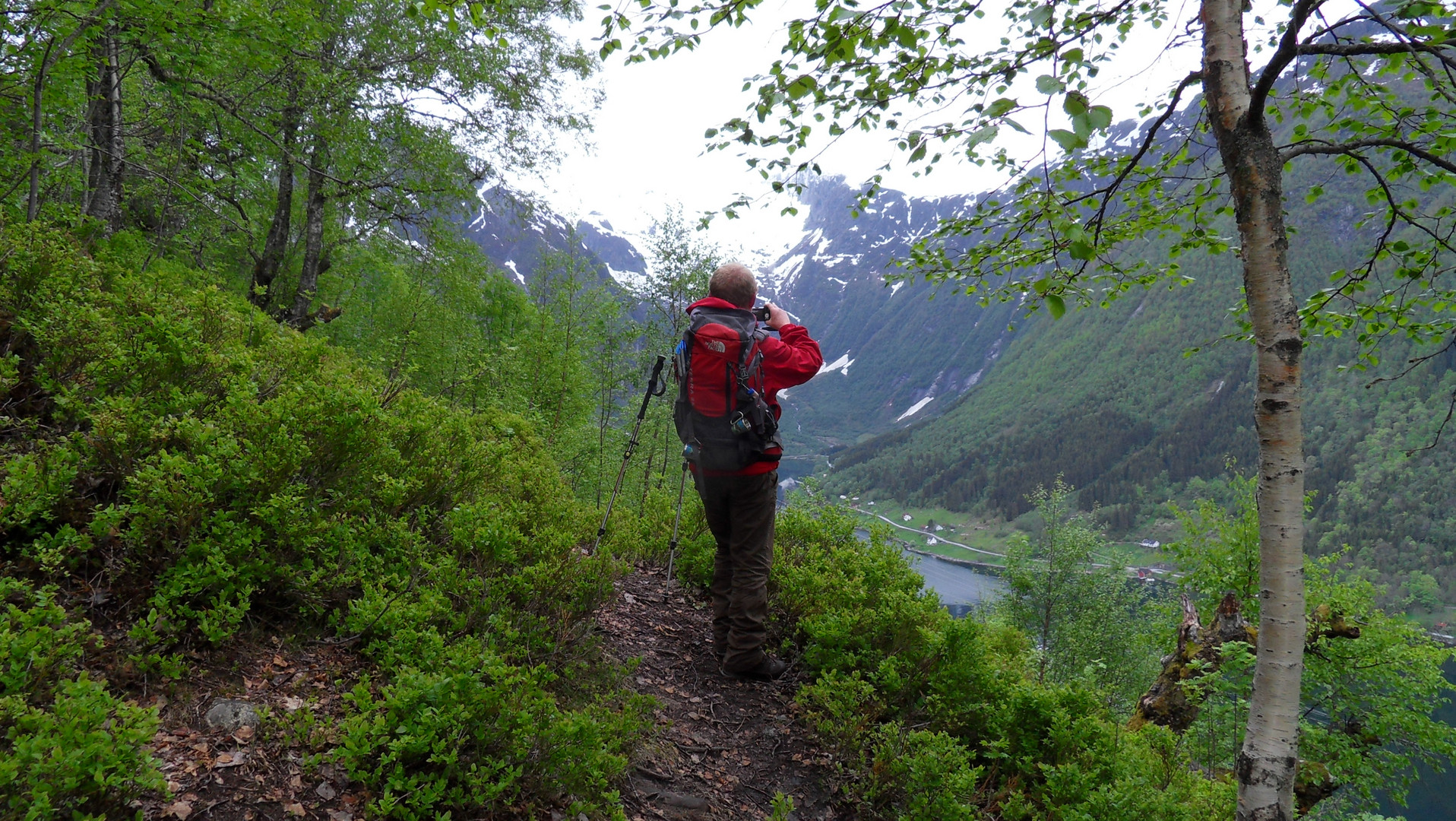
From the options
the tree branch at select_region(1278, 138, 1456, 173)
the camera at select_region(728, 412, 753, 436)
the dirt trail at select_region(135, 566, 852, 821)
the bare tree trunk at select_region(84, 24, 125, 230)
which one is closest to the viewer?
the dirt trail at select_region(135, 566, 852, 821)

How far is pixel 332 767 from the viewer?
263cm

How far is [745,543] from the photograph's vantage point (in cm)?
507

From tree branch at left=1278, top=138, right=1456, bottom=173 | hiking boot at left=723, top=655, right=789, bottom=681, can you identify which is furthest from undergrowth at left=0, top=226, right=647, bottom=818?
tree branch at left=1278, top=138, right=1456, bottom=173

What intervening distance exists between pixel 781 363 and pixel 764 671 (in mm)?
2586

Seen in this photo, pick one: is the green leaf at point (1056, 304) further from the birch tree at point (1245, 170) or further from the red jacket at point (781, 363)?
the red jacket at point (781, 363)

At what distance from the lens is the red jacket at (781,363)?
188 inches

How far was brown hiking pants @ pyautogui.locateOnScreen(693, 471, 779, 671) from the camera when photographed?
499cm

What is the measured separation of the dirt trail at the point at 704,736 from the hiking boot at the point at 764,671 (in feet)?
0.18

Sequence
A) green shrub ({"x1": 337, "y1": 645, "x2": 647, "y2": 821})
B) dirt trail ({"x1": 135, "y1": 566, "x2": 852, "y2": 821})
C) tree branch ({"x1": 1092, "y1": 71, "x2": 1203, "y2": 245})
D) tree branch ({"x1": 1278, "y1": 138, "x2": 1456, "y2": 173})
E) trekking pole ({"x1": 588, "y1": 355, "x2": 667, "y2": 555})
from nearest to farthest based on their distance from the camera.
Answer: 1. dirt trail ({"x1": 135, "y1": 566, "x2": 852, "y2": 821})
2. green shrub ({"x1": 337, "y1": 645, "x2": 647, "y2": 821})
3. tree branch ({"x1": 1278, "y1": 138, "x2": 1456, "y2": 173})
4. tree branch ({"x1": 1092, "y1": 71, "x2": 1203, "y2": 245})
5. trekking pole ({"x1": 588, "y1": 355, "x2": 667, "y2": 555})

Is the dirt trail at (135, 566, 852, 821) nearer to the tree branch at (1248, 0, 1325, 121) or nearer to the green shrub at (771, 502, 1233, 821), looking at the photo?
the green shrub at (771, 502, 1233, 821)

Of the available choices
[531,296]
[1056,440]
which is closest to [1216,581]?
[531,296]

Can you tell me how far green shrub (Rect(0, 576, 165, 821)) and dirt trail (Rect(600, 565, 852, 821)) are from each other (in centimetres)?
219

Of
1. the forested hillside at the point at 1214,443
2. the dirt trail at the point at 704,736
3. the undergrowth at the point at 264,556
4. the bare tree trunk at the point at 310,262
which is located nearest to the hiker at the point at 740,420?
the dirt trail at the point at 704,736

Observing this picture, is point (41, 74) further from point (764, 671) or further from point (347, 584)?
point (764, 671)
